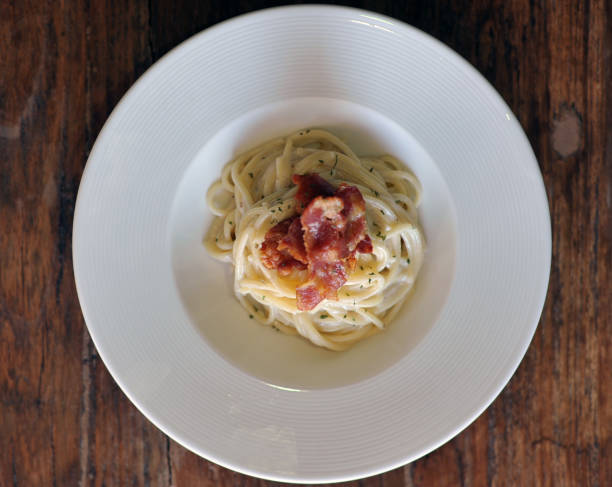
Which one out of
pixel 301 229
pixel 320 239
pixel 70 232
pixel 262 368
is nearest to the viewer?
pixel 320 239

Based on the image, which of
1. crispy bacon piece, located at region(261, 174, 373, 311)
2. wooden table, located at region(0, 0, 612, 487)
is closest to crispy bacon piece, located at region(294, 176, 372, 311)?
crispy bacon piece, located at region(261, 174, 373, 311)

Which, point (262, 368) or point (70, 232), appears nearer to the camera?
point (262, 368)

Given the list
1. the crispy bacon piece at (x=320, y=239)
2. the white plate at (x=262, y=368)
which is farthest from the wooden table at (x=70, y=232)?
the crispy bacon piece at (x=320, y=239)

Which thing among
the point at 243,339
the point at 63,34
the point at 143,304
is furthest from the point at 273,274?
the point at 63,34

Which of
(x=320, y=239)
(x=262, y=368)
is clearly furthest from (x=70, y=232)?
(x=320, y=239)

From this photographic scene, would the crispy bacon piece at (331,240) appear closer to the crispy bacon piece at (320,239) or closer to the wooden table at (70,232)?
the crispy bacon piece at (320,239)

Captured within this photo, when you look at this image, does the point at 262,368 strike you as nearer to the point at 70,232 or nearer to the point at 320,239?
the point at 320,239
